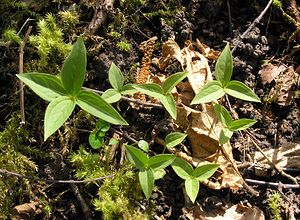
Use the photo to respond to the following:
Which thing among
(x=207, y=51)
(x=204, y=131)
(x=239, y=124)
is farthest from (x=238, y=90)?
(x=207, y=51)

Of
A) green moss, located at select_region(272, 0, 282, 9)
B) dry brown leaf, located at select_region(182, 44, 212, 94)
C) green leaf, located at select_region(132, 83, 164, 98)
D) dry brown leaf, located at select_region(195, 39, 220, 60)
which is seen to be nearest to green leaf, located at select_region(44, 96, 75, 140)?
green leaf, located at select_region(132, 83, 164, 98)

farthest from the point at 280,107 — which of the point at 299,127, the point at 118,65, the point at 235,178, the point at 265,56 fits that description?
the point at 118,65

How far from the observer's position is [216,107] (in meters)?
2.13

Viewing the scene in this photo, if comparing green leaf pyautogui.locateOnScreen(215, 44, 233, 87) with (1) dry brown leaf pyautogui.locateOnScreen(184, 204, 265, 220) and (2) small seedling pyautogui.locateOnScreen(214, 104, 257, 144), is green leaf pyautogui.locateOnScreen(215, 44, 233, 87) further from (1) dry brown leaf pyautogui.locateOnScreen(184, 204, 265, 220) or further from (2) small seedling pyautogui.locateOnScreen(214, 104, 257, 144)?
(1) dry brown leaf pyautogui.locateOnScreen(184, 204, 265, 220)

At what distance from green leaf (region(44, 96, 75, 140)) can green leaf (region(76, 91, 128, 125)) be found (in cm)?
5

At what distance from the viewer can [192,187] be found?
2.05 m

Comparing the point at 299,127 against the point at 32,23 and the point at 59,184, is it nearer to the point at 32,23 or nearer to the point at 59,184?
the point at 59,184

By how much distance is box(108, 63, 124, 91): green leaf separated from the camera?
2.09m

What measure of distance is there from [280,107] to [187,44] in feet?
1.98

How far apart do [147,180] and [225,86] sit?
0.59m

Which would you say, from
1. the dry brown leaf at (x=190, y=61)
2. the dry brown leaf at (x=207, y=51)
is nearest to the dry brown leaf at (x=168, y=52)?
the dry brown leaf at (x=190, y=61)

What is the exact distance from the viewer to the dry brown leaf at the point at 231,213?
7.04 feet

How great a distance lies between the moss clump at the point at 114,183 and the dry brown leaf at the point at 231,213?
10.6 inches

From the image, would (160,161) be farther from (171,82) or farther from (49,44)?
(49,44)
